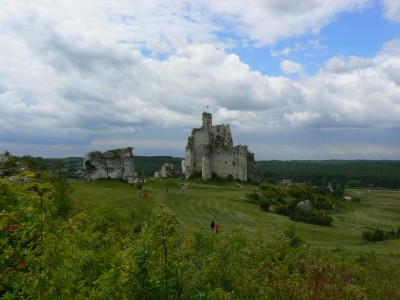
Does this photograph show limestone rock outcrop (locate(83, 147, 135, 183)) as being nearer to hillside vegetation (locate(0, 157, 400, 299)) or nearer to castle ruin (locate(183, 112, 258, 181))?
castle ruin (locate(183, 112, 258, 181))

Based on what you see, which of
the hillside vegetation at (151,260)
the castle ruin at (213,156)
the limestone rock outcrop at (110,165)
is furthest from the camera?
the castle ruin at (213,156)

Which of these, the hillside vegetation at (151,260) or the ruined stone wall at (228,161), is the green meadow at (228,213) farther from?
the ruined stone wall at (228,161)

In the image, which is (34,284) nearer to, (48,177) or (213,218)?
(48,177)

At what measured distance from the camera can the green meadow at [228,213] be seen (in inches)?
1316

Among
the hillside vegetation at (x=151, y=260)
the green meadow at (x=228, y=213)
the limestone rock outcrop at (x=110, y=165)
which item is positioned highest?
the limestone rock outcrop at (x=110, y=165)

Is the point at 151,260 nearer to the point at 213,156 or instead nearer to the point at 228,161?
the point at 213,156

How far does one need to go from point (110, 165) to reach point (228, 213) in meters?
23.5

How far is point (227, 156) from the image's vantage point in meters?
74.1

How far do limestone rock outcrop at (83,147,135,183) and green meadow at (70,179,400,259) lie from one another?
6.57ft

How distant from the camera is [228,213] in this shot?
144ft

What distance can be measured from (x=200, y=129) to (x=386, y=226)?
1504 inches

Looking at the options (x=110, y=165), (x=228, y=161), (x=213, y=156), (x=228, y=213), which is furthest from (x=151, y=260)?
(x=228, y=161)

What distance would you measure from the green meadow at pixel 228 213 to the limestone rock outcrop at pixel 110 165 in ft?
6.57

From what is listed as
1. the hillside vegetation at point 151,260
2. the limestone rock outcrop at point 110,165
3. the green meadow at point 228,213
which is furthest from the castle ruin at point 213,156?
the hillside vegetation at point 151,260
